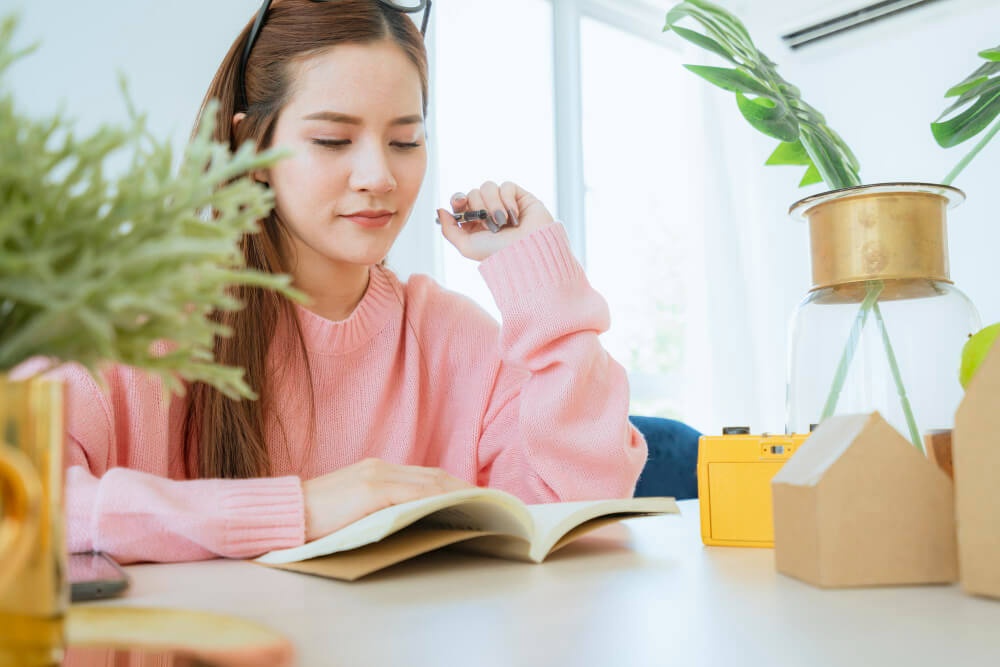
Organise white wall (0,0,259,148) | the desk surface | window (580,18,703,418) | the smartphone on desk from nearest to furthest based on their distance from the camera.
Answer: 1. the desk surface
2. the smartphone on desk
3. white wall (0,0,259,148)
4. window (580,18,703,418)

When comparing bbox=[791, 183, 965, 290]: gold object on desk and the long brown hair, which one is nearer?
bbox=[791, 183, 965, 290]: gold object on desk

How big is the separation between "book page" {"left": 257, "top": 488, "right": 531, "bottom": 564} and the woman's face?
0.59 metres

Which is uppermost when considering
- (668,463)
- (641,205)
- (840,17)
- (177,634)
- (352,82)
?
(840,17)

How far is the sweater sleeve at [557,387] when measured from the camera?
1.15 meters

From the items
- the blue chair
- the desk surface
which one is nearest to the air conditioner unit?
the blue chair

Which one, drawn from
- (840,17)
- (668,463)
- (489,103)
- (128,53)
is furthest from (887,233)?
(840,17)

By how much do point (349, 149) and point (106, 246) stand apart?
3.08 ft

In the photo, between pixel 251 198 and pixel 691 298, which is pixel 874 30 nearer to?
pixel 691 298

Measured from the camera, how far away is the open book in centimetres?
58

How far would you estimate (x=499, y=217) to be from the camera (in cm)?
130

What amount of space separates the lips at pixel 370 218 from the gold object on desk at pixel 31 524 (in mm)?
958

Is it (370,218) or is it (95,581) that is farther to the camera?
(370,218)

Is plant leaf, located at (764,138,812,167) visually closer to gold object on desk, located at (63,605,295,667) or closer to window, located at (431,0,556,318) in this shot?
gold object on desk, located at (63,605,295,667)

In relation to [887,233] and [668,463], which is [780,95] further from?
[668,463]
